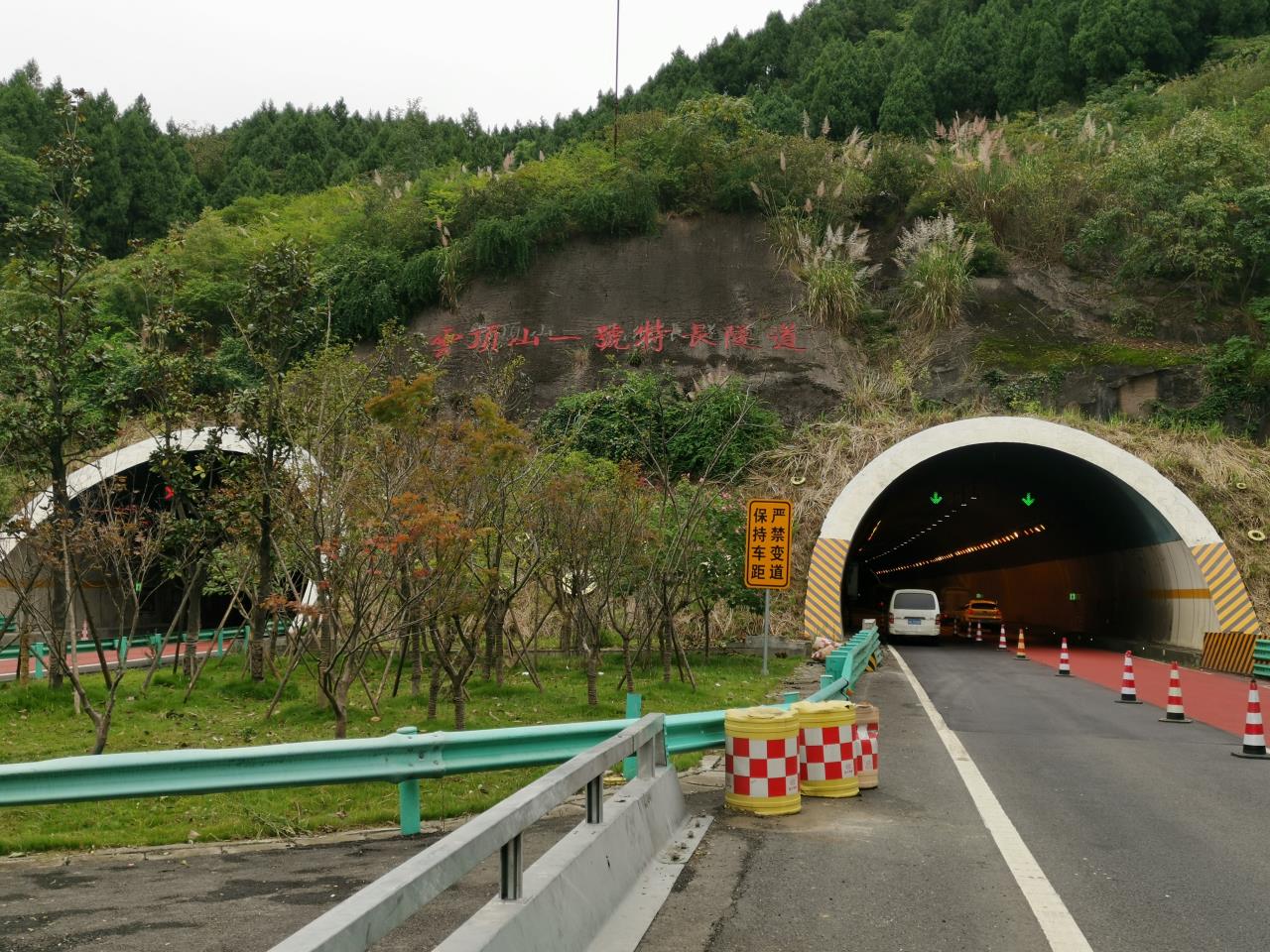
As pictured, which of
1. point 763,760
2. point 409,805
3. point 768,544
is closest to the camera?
point 409,805

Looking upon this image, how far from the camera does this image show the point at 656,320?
4241 cm

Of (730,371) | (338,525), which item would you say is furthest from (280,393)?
(730,371)

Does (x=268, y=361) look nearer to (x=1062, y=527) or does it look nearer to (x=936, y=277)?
(x=936, y=277)

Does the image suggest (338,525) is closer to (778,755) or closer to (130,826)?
(130,826)

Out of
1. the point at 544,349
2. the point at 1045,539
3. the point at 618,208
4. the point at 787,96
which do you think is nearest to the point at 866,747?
the point at 544,349

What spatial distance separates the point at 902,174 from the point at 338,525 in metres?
38.2

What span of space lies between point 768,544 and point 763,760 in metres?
14.7

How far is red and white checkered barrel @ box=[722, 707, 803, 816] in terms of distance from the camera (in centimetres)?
859

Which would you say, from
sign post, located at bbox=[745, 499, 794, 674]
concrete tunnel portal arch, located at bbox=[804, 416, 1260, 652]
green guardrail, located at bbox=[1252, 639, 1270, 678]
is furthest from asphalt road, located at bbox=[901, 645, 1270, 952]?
concrete tunnel portal arch, located at bbox=[804, 416, 1260, 652]

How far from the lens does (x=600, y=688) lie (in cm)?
1992

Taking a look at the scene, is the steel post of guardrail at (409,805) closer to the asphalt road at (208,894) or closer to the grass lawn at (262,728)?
the asphalt road at (208,894)

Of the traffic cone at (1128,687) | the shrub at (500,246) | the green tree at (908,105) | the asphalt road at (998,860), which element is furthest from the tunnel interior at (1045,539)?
the green tree at (908,105)

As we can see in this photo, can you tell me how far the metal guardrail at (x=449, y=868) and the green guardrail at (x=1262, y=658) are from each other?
22081 mm

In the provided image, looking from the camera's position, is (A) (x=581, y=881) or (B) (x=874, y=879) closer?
(A) (x=581, y=881)
